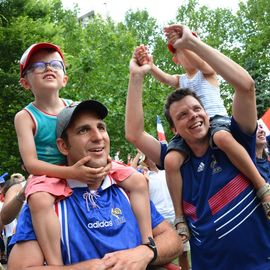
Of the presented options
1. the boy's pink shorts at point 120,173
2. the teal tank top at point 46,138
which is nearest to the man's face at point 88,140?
the boy's pink shorts at point 120,173

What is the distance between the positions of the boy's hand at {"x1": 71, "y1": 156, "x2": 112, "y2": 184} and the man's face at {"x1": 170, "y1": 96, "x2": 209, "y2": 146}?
831mm

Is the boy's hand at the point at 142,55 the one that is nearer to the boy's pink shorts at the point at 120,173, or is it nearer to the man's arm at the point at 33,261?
the boy's pink shorts at the point at 120,173

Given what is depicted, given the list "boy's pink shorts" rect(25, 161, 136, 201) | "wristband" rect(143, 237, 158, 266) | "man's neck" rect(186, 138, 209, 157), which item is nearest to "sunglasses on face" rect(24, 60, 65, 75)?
"boy's pink shorts" rect(25, 161, 136, 201)

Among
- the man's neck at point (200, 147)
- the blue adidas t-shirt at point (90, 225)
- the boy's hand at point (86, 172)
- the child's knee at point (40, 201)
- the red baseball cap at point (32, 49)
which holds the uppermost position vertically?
the red baseball cap at point (32, 49)

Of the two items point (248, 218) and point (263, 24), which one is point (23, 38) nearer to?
point (248, 218)

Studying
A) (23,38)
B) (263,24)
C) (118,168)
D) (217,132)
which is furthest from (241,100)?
(263,24)

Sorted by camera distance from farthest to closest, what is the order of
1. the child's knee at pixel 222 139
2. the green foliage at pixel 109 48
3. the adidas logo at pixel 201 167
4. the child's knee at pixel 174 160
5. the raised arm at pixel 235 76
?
the green foliage at pixel 109 48, the child's knee at pixel 174 160, the adidas logo at pixel 201 167, the child's knee at pixel 222 139, the raised arm at pixel 235 76

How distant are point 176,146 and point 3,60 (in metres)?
14.5

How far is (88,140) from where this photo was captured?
2.70 m

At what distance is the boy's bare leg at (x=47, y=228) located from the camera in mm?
2461

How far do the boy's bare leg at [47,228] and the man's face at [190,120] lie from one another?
119cm

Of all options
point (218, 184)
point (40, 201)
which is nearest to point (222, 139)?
point (218, 184)

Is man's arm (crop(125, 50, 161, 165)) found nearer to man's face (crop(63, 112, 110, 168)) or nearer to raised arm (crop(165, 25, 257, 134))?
raised arm (crop(165, 25, 257, 134))

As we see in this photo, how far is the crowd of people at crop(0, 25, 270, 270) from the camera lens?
8.24 ft
